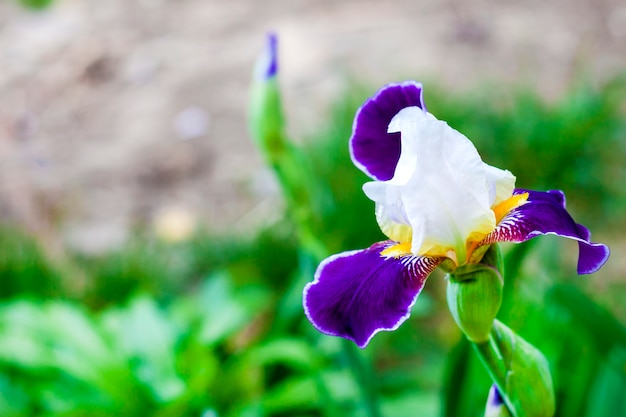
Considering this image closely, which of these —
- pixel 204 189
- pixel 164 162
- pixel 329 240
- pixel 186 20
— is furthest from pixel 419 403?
pixel 186 20

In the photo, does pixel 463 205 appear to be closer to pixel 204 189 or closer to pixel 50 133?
pixel 204 189

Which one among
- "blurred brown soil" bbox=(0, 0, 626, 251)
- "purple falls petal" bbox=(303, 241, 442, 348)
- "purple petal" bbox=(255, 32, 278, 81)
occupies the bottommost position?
"purple falls petal" bbox=(303, 241, 442, 348)

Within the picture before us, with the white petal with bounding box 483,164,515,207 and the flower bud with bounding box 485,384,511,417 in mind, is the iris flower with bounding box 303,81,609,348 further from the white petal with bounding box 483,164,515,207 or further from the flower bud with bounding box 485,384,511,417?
the flower bud with bounding box 485,384,511,417

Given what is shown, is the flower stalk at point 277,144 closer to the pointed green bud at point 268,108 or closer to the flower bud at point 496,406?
the pointed green bud at point 268,108

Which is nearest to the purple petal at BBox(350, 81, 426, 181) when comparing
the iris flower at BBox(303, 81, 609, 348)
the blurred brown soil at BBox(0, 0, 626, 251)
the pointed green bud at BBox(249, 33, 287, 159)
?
the iris flower at BBox(303, 81, 609, 348)

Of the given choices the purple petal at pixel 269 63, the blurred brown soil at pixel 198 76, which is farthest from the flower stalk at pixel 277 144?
the blurred brown soil at pixel 198 76

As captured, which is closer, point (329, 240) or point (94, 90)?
point (329, 240)

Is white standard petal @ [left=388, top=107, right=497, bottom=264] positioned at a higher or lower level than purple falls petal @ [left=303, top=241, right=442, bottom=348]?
higher
